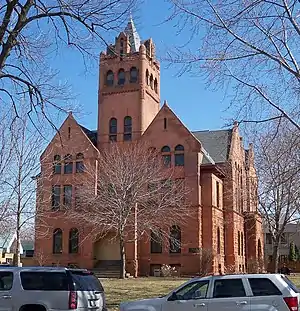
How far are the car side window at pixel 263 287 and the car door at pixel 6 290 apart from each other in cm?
584

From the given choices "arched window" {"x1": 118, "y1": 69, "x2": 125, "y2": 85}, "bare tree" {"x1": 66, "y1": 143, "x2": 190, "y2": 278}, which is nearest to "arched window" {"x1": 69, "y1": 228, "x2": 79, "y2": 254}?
"bare tree" {"x1": 66, "y1": 143, "x2": 190, "y2": 278}

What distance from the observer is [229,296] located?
1198 cm

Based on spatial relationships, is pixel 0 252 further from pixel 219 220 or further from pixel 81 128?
pixel 219 220

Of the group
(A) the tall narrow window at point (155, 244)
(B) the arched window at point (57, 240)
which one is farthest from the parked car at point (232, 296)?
(B) the arched window at point (57, 240)

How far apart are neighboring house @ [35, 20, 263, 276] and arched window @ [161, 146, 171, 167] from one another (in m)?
0.09

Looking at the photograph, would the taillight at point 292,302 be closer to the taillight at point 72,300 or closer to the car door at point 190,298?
the car door at point 190,298

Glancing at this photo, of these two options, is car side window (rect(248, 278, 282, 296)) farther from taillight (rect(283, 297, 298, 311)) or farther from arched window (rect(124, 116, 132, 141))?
arched window (rect(124, 116, 132, 141))

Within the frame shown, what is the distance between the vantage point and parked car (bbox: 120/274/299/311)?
11.5 meters

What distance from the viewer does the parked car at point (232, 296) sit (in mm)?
11539

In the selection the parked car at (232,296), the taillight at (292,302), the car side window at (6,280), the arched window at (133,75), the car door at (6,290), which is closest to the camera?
the taillight at (292,302)

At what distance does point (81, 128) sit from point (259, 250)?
943 inches

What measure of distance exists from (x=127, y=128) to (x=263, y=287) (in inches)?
1580

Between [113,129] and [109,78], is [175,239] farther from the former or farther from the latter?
[109,78]

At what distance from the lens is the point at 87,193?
142ft
